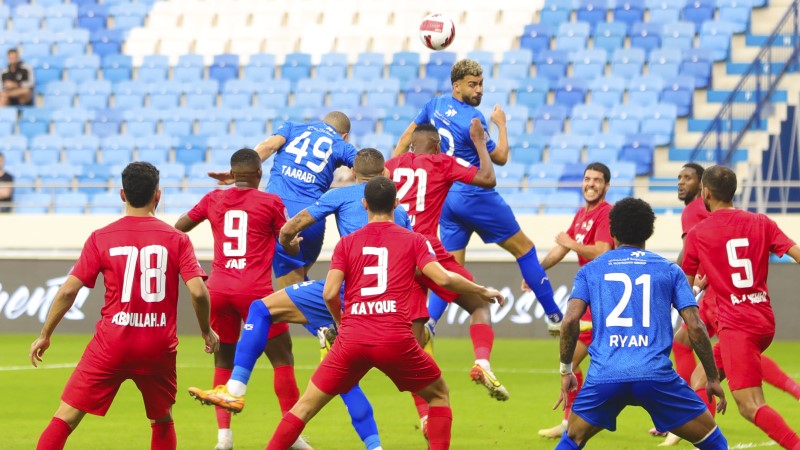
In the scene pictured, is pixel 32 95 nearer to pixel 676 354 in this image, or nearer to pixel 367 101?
pixel 367 101

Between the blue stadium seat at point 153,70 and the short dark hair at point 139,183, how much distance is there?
21.5 metres

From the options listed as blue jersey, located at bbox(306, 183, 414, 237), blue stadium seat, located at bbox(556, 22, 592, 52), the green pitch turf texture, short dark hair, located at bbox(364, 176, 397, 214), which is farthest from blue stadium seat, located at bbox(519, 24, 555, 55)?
short dark hair, located at bbox(364, 176, 397, 214)

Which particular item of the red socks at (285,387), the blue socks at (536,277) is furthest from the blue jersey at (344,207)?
the blue socks at (536,277)

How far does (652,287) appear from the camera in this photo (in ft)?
23.0

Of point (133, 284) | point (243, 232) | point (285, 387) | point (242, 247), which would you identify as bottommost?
point (285, 387)

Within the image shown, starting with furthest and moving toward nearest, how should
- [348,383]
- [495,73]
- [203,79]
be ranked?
[203,79] < [495,73] < [348,383]

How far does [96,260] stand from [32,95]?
859 inches

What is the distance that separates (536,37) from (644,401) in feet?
67.5

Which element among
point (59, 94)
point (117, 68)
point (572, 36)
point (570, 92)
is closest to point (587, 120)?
point (570, 92)

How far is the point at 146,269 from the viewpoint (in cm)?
739

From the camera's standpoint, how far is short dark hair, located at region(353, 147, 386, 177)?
29.0 ft

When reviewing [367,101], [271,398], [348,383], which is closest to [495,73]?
[367,101]

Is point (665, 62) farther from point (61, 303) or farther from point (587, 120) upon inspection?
point (61, 303)

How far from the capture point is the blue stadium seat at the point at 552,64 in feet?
85.8
